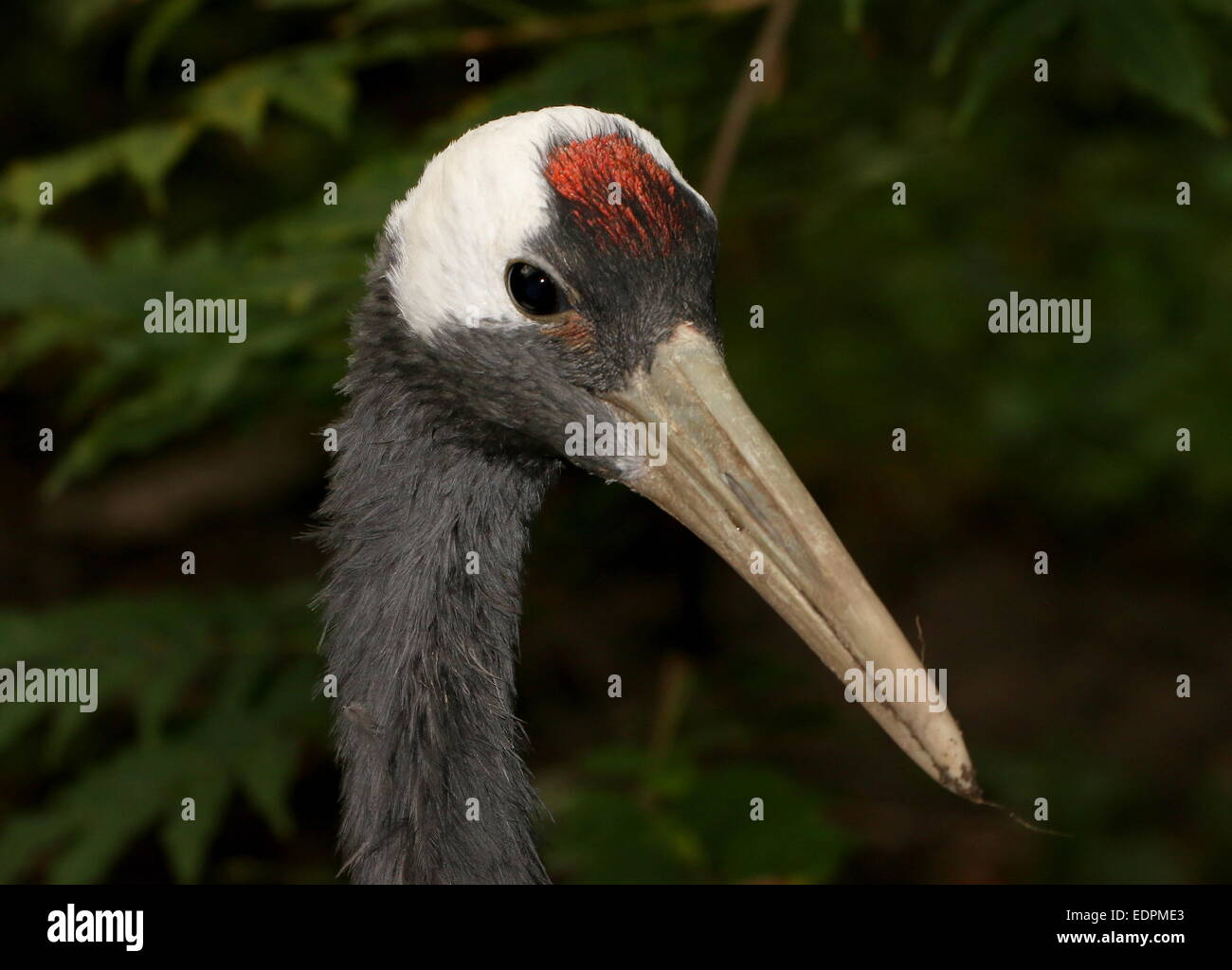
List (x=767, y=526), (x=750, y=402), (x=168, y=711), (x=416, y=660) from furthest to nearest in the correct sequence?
(x=750, y=402) < (x=168, y=711) < (x=416, y=660) < (x=767, y=526)

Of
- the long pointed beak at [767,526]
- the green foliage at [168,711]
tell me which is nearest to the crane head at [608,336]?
the long pointed beak at [767,526]

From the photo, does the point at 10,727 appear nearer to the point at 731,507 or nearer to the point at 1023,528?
the point at 731,507

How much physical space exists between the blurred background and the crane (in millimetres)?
459

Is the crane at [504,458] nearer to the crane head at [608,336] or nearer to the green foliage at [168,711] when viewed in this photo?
the crane head at [608,336]

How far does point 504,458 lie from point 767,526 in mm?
577

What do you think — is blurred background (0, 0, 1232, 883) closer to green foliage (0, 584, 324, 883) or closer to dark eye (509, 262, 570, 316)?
green foliage (0, 584, 324, 883)

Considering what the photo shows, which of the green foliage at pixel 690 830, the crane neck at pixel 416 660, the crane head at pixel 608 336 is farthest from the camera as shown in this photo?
the green foliage at pixel 690 830

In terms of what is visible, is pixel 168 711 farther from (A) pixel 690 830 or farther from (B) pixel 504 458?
(B) pixel 504 458

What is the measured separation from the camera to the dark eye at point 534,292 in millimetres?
2547

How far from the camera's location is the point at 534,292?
8.41 feet

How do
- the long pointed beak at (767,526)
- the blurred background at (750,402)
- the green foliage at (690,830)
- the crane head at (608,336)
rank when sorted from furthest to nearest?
the blurred background at (750,402) < the green foliage at (690,830) < the crane head at (608,336) < the long pointed beak at (767,526)

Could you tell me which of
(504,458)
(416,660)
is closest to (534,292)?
(504,458)

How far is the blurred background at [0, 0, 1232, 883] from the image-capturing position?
3.64 meters

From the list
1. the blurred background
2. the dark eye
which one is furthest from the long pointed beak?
the blurred background
